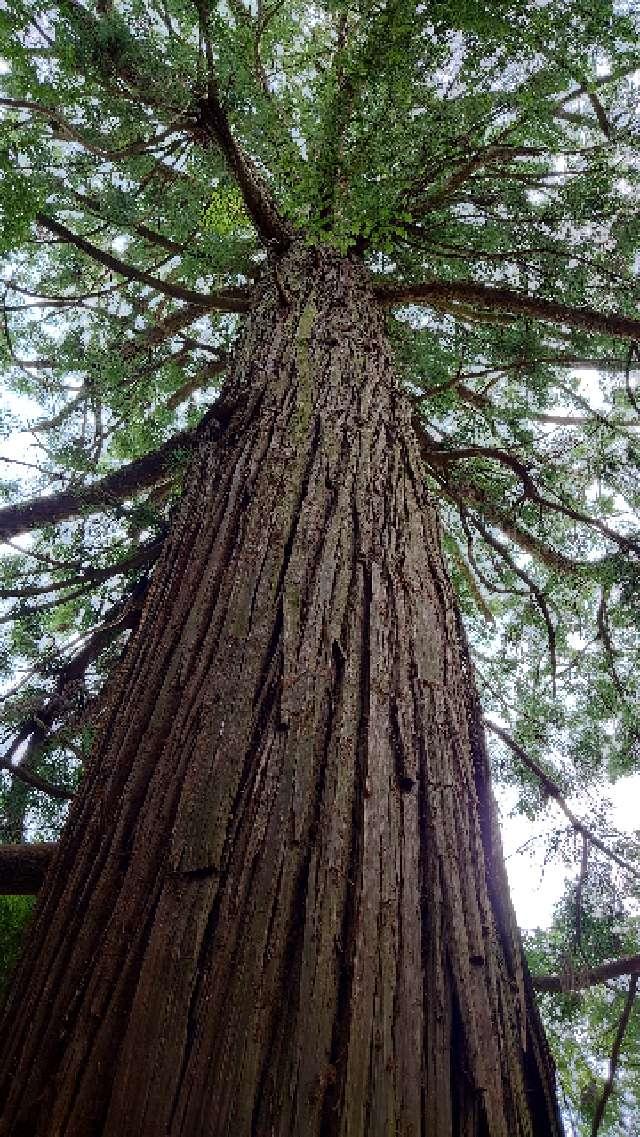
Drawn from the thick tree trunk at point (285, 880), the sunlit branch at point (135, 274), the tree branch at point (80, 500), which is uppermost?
the sunlit branch at point (135, 274)

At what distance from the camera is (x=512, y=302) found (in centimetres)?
360

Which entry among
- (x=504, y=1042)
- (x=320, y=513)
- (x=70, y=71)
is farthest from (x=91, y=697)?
(x=70, y=71)

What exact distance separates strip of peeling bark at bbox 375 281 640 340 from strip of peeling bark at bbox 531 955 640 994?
2726 millimetres

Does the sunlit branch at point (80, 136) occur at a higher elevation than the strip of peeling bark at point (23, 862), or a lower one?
higher

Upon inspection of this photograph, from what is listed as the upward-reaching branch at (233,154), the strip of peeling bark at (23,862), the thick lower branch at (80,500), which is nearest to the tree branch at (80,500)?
the thick lower branch at (80,500)

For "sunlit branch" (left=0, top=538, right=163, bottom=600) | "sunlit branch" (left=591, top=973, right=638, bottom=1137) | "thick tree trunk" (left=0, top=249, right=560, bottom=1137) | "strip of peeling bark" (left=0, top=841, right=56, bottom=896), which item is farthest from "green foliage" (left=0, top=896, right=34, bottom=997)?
"sunlit branch" (left=591, top=973, right=638, bottom=1137)

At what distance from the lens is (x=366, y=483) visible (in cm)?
185

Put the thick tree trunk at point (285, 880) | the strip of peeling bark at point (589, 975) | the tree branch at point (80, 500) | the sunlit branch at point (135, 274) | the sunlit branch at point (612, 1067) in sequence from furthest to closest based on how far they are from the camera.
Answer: the tree branch at point (80, 500) → the sunlit branch at point (135, 274) → the strip of peeling bark at point (589, 975) → the sunlit branch at point (612, 1067) → the thick tree trunk at point (285, 880)

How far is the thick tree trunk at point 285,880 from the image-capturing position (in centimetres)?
86

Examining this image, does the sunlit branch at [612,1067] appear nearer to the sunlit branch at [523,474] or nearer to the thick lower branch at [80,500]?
the sunlit branch at [523,474]

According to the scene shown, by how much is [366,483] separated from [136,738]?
0.89 m

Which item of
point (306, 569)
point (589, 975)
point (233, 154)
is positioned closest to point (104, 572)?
point (306, 569)

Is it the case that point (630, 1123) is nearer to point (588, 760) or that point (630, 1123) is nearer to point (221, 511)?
point (588, 760)

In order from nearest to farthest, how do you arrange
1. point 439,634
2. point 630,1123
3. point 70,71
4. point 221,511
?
point 439,634
point 221,511
point 70,71
point 630,1123
